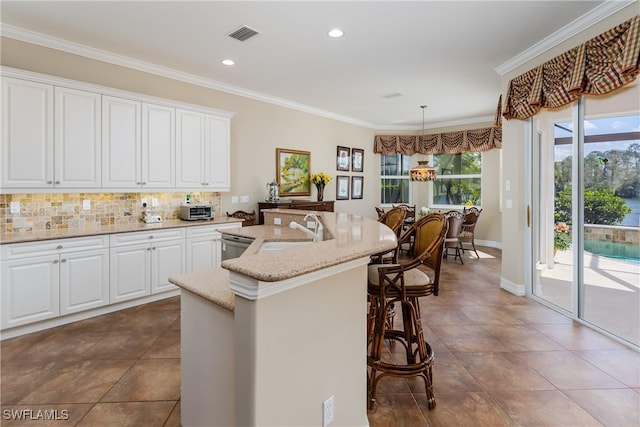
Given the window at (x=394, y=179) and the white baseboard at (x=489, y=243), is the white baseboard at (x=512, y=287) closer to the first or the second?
the white baseboard at (x=489, y=243)

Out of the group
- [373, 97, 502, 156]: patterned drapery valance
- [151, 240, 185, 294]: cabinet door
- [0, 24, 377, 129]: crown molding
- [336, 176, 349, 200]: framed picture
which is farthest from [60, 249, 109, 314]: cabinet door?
[373, 97, 502, 156]: patterned drapery valance

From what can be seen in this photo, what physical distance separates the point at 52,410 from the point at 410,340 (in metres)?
2.22

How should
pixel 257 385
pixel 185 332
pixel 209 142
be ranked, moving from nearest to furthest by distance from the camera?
pixel 257 385 → pixel 185 332 → pixel 209 142

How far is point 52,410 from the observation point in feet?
6.57

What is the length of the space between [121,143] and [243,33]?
180cm

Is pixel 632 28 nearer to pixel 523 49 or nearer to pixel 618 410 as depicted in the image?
pixel 523 49

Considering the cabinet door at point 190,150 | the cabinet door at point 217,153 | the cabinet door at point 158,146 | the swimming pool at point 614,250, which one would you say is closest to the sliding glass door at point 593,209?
the swimming pool at point 614,250

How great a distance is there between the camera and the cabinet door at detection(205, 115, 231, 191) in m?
4.47

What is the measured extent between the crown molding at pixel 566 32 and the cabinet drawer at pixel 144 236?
4.46 m

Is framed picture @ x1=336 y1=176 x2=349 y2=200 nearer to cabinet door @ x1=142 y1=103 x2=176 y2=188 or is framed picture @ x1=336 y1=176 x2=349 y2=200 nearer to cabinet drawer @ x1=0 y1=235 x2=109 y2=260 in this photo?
cabinet door @ x1=142 y1=103 x2=176 y2=188

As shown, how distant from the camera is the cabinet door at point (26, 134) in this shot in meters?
2.98

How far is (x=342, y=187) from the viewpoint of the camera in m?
7.16

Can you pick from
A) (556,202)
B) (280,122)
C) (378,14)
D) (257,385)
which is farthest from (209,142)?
(556,202)

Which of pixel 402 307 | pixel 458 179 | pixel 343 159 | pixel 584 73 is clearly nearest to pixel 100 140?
pixel 402 307
